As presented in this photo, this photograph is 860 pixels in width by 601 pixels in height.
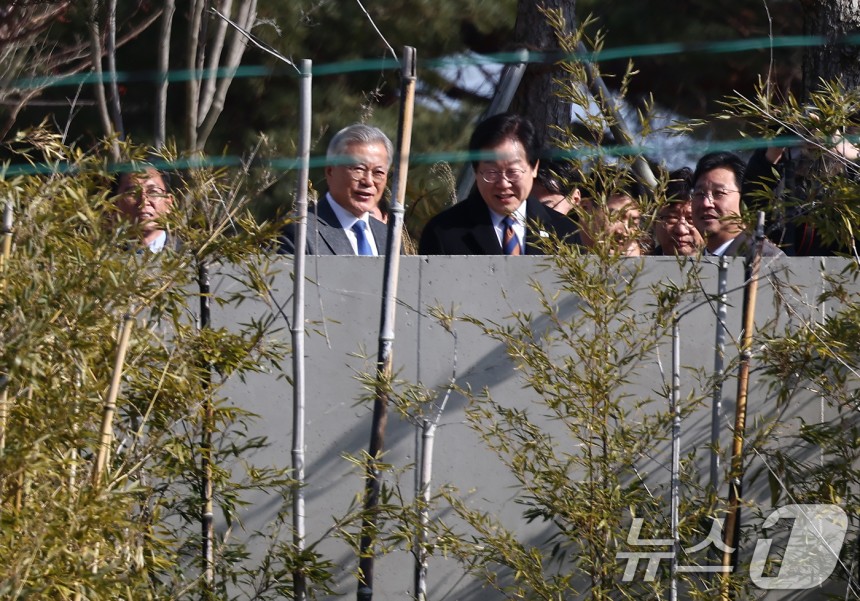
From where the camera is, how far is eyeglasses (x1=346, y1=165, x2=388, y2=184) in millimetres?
3379

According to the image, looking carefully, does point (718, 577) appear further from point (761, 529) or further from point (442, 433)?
point (442, 433)

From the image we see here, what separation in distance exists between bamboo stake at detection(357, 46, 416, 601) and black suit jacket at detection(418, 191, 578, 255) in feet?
2.41

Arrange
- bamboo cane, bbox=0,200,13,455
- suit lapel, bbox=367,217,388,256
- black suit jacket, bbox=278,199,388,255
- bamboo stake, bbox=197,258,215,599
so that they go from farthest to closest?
suit lapel, bbox=367,217,388,256
black suit jacket, bbox=278,199,388,255
bamboo stake, bbox=197,258,215,599
bamboo cane, bbox=0,200,13,455

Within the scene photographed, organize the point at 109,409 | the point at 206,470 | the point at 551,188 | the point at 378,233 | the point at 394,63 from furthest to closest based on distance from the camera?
the point at 394,63, the point at 551,188, the point at 378,233, the point at 206,470, the point at 109,409

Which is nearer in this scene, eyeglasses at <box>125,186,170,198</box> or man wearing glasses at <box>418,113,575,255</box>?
eyeglasses at <box>125,186,170,198</box>

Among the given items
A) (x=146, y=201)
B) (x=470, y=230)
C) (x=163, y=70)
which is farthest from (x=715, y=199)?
(x=163, y=70)

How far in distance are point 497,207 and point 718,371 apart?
97cm

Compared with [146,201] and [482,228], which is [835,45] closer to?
[482,228]

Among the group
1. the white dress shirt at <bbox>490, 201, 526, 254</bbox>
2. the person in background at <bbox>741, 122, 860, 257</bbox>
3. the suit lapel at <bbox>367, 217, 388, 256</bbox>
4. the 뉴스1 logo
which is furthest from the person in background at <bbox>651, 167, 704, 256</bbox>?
the 뉴스1 logo

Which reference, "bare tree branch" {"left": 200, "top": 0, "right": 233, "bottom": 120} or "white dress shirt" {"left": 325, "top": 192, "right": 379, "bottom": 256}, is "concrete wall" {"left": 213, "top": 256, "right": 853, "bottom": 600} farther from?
"bare tree branch" {"left": 200, "top": 0, "right": 233, "bottom": 120}

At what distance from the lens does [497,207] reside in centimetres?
340

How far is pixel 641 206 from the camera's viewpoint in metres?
2.58

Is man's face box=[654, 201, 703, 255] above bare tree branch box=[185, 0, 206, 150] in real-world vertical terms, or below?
below

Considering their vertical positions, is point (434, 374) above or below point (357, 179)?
below
